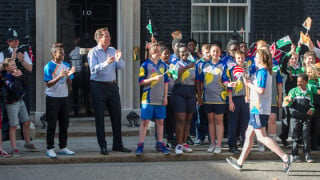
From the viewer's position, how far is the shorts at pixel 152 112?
8812 millimetres

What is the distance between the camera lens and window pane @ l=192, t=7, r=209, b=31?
12992 mm

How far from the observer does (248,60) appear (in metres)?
9.84

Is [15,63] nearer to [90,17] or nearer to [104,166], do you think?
[104,166]

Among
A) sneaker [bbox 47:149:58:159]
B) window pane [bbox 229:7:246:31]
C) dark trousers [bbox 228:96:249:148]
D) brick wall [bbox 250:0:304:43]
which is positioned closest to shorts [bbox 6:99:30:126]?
sneaker [bbox 47:149:58:159]

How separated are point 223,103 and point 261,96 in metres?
1.18

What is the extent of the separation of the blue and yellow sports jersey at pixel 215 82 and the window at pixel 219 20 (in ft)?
12.8

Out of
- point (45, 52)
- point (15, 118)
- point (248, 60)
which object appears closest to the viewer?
point (15, 118)

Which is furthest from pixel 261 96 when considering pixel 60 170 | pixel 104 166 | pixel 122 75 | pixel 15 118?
pixel 122 75

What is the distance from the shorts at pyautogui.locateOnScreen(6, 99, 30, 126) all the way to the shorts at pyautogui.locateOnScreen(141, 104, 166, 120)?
1932 mm

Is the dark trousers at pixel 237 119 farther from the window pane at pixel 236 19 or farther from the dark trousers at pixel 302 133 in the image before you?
the window pane at pixel 236 19

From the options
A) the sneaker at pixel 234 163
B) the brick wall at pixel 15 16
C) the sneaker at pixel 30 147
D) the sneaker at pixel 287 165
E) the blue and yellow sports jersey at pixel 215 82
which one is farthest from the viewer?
the brick wall at pixel 15 16

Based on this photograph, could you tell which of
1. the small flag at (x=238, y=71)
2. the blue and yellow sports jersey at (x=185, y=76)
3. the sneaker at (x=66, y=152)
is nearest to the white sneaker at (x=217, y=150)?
the blue and yellow sports jersey at (x=185, y=76)

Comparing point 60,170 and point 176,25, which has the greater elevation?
point 176,25

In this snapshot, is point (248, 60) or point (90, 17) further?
point (90, 17)
